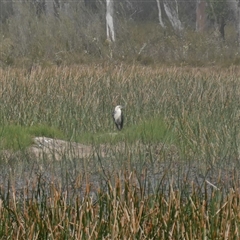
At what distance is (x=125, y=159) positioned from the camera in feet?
17.6

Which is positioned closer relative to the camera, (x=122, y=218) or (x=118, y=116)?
(x=122, y=218)

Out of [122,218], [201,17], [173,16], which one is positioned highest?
[122,218]

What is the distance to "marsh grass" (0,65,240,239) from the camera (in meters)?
3.71

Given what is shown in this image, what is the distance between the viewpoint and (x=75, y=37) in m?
15.7

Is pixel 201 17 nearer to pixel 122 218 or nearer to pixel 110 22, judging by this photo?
pixel 110 22

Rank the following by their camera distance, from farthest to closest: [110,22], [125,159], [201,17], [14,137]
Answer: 1. [201,17]
2. [110,22]
3. [14,137]
4. [125,159]

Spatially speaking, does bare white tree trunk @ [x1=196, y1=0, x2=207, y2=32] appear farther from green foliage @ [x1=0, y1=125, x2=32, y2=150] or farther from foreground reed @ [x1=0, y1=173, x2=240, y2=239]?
foreground reed @ [x1=0, y1=173, x2=240, y2=239]

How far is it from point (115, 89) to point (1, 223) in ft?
17.7

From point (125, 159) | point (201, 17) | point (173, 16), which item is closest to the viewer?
point (125, 159)

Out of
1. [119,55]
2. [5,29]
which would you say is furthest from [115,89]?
[5,29]

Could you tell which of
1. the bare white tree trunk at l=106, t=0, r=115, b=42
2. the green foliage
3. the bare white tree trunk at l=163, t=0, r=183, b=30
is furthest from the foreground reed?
the bare white tree trunk at l=163, t=0, r=183, b=30

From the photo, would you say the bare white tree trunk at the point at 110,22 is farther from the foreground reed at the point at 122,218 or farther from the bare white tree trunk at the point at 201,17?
the foreground reed at the point at 122,218

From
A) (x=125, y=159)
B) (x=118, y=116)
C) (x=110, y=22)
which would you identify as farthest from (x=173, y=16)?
(x=125, y=159)

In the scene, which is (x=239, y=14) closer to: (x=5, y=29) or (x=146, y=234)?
(x=5, y=29)
